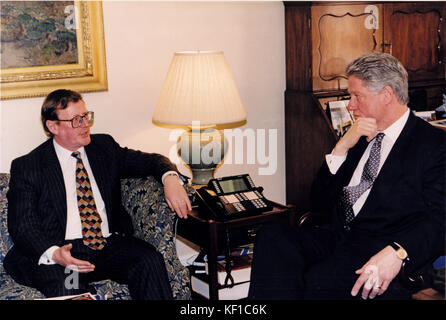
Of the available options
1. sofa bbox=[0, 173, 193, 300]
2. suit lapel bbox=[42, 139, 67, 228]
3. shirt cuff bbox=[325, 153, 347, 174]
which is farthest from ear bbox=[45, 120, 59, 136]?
shirt cuff bbox=[325, 153, 347, 174]

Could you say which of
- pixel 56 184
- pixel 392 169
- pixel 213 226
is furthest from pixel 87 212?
pixel 392 169

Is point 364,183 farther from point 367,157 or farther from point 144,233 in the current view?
point 144,233

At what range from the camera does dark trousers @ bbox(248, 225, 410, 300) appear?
2539mm

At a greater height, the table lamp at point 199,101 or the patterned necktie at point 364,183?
the table lamp at point 199,101

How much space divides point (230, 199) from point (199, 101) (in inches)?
21.9

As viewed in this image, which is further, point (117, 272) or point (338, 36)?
point (338, 36)

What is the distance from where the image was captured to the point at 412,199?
254 centimetres

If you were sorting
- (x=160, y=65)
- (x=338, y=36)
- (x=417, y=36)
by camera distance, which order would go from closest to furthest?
1. (x=160, y=65)
2. (x=338, y=36)
3. (x=417, y=36)

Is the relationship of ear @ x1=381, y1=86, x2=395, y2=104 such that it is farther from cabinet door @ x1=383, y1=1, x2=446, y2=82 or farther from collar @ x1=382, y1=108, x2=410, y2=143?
cabinet door @ x1=383, y1=1, x2=446, y2=82

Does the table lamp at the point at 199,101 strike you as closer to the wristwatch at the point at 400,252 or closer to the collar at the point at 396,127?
the collar at the point at 396,127

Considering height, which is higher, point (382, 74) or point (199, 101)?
point (382, 74)

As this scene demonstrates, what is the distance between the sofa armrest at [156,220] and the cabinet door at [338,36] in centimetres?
138

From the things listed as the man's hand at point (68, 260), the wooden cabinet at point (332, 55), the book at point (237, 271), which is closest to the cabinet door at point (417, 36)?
the wooden cabinet at point (332, 55)

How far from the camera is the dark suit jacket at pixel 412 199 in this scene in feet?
8.01
